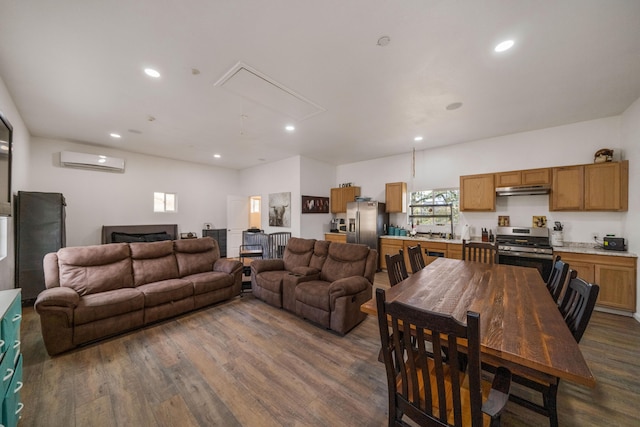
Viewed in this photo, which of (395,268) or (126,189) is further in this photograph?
(126,189)

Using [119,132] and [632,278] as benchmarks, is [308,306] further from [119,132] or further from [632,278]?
[119,132]

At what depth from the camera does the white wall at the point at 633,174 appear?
3.12 metres

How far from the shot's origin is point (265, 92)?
115 inches

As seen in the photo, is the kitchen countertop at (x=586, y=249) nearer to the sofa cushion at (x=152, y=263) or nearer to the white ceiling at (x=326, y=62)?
the white ceiling at (x=326, y=62)

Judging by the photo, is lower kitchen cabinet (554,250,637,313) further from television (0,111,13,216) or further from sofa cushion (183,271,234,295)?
television (0,111,13,216)

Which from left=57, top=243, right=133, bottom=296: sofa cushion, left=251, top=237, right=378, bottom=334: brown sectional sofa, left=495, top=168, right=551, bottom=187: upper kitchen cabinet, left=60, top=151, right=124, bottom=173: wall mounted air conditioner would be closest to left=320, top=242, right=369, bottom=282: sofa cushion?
left=251, top=237, right=378, bottom=334: brown sectional sofa

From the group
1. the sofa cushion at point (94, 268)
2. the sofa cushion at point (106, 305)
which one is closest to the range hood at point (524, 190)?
the sofa cushion at point (106, 305)

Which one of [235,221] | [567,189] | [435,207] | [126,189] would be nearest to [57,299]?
[126,189]

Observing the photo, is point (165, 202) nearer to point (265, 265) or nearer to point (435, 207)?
point (265, 265)

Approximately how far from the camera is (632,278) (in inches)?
123

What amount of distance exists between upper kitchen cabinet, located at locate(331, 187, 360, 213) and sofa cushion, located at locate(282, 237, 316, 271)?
2803mm

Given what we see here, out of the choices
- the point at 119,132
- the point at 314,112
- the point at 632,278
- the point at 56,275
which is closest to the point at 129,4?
the point at 314,112

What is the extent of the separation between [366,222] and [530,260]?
3.09 meters

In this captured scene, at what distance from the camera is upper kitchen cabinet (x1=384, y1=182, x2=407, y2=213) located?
558 centimetres
